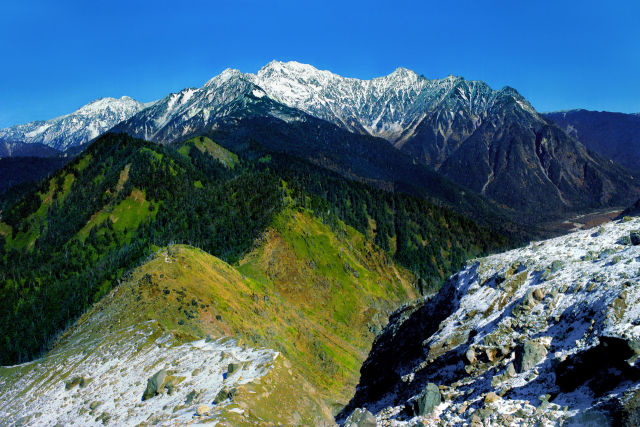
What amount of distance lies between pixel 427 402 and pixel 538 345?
8510 millimetres

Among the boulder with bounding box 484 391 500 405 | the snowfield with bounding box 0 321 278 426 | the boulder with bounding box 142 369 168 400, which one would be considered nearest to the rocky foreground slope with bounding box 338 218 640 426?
the boulder with bounding box 484 391 500 405

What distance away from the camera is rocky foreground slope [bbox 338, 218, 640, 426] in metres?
20.1

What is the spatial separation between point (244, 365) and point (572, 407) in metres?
28.0

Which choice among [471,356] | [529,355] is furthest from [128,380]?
[529,355]

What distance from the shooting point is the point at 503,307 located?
34312 millimetres

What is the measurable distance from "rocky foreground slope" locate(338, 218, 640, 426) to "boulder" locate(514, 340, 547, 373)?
7 centimetres

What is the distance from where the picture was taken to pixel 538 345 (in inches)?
1003

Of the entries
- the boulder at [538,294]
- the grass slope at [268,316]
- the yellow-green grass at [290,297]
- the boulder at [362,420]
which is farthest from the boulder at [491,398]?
the yellow-green grass at [290,297]

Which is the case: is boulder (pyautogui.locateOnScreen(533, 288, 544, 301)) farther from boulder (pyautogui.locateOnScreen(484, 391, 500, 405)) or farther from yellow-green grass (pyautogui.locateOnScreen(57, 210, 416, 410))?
yellow-green grass (pyautogui.locateOnScreen(57, 210, 416, 410))

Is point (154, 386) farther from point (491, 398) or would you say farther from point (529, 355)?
point (529, 355)

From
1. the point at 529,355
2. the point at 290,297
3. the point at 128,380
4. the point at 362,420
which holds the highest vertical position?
the point at 128,380

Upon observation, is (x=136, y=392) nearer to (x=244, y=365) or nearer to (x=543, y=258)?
(x=244, y=365)

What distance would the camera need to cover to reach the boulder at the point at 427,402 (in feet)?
83.0

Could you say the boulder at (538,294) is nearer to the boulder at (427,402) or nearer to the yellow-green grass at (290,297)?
the boulder at (427,402)
